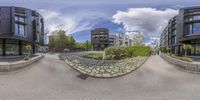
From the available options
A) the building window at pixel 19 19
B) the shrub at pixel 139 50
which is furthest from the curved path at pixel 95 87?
the building window at pixel 19 19

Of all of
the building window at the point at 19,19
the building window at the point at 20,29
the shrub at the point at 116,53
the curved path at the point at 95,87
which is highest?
the building window at the point at 19,19

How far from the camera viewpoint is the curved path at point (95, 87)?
7418 millimetres

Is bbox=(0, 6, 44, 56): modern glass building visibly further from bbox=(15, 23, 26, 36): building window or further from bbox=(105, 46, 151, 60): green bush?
bbox=(105, 46, 151, 60): green bush

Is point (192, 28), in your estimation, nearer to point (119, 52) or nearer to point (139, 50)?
point (139, 50)

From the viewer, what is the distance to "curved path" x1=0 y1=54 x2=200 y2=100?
7418 millimetres

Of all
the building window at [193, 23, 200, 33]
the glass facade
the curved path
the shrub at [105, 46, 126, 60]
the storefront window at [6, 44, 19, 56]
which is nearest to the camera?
the curved path

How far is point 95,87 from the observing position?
9000 millimetres

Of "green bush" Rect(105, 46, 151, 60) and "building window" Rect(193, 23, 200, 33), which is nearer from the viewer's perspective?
"green bush" Rect(105, 46, 151, 60)

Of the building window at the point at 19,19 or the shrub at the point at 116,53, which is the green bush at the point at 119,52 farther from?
the building window at the point at 19,19

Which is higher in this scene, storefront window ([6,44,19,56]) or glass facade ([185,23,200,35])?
glass facade ([185,23,200,35])

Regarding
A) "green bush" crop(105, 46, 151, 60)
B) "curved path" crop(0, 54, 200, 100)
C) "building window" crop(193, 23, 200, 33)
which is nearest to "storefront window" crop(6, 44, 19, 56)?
"green bush" crop(105, 46, 151, 60)

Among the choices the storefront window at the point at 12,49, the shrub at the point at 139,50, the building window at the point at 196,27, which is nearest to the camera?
the shrub at the point at 139,50

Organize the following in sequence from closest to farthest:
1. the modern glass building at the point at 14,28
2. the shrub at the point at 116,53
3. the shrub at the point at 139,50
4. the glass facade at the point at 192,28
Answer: the shrub at the point at 116,53 < the shrub at the point at 139,50 < the modern glass building at the point at 14,28 < the glass facade at the point at 192,28

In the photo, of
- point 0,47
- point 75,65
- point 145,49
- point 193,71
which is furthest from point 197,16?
point 0,47
